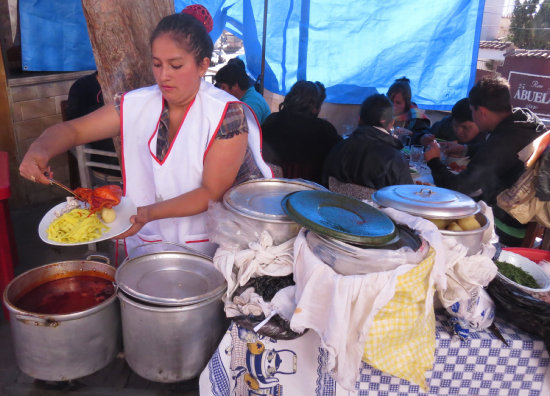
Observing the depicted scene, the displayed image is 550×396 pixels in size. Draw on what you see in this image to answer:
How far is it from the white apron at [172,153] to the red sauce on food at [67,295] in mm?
320

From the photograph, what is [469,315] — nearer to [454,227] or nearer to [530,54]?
[454,227]

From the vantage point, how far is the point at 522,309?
4.92 ft

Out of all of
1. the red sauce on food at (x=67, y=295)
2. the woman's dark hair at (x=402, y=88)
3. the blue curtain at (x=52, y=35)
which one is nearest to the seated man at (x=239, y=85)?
the woman's dark hair at (x=402, y=88)

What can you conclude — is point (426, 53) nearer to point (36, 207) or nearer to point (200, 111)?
point (200, 111)

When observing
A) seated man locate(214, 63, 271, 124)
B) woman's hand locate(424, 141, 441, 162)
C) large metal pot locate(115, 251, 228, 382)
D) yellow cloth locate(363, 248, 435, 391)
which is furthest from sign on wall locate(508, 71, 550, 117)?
large metal pot locate(115, 251, 228, 382)

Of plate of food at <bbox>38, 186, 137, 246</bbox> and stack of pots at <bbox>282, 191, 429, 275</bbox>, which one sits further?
plate of food at <bbox>38, 186, 137, 246</bbox>

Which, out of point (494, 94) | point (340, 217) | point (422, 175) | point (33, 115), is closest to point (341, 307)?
point (340, 217)

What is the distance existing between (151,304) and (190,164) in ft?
2.26

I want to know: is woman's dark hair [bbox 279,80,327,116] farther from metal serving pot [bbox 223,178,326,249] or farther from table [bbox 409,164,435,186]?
metal serving pot [bbox 223,178,326,249]

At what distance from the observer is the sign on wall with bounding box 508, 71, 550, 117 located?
12.8m

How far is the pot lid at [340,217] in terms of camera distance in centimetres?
131

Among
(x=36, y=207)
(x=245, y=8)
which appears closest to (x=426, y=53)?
(x=245, y=8)

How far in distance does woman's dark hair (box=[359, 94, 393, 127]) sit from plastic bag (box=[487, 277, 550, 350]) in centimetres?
188

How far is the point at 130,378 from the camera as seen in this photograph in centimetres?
160
